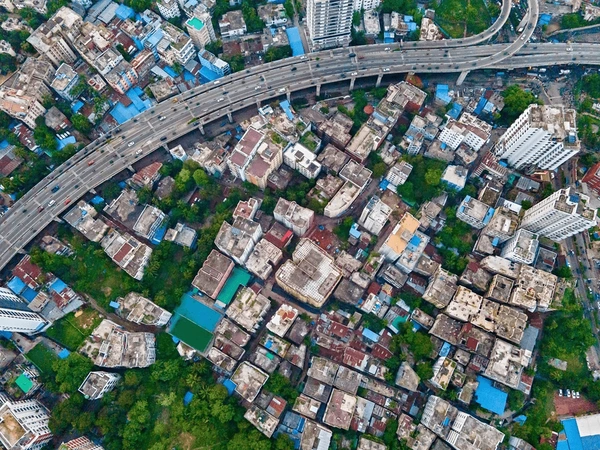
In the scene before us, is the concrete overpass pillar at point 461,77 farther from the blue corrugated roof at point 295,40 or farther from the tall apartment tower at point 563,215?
the blue corrugated roof at point 295,40

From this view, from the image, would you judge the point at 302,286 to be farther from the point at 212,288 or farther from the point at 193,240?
the point at 193,240

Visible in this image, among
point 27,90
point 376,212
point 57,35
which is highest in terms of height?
point 57,35

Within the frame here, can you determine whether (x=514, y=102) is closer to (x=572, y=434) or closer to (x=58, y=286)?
(x=572, y=434)

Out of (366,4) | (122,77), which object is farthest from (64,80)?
(366,4)

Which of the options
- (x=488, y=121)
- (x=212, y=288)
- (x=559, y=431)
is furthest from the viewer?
(x=488, y=121)

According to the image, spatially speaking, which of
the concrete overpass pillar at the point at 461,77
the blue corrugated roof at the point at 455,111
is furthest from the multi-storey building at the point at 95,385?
the concrete overpass pillar at the point at 461,77

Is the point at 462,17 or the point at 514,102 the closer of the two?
the point at 514,102

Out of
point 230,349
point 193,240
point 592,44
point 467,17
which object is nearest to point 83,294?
point 193,240
